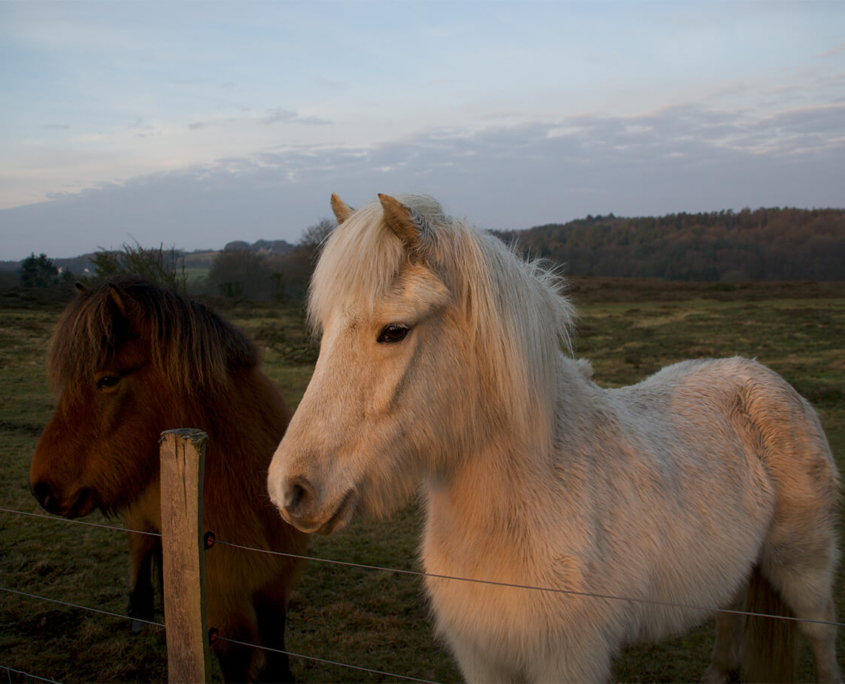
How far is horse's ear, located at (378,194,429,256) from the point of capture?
1.64 metres

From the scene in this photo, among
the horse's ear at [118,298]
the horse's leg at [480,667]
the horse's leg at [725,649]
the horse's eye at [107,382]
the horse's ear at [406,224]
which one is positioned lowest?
the horse's leg at [725,649]

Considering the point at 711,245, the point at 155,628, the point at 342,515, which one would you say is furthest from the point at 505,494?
the point at 711,245

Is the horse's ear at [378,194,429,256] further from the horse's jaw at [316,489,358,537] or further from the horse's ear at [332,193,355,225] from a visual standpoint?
the horse's jaw at [316,489,358,537]

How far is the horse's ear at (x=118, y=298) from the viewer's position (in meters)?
2.61

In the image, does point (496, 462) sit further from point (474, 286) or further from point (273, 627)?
point (273, 627)

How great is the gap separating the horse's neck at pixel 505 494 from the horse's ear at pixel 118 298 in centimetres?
177

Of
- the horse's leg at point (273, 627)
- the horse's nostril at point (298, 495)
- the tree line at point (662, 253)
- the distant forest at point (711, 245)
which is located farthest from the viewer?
the distant forest at point (711, 245)

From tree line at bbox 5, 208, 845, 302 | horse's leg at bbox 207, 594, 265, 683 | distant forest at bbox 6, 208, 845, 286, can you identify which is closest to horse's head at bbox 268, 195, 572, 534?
horse's leg at bbox 207, 594, 265, 683

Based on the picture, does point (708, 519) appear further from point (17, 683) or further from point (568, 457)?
point (17, 683)

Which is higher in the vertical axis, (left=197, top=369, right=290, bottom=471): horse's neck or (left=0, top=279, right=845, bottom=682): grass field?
(left=197, top=369, right=290, bottom=471): horse's neck

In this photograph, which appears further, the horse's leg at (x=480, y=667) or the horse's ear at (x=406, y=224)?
the horse's leg at (x=480, y=667)

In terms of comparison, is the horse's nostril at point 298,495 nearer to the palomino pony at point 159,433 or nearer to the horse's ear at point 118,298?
the palomino pony at point 159,433

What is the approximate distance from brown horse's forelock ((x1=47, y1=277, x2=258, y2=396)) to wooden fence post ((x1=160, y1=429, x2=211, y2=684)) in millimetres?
1057

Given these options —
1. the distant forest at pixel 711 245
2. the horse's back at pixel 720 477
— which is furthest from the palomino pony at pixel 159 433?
the distant forest at pixel 711 245
